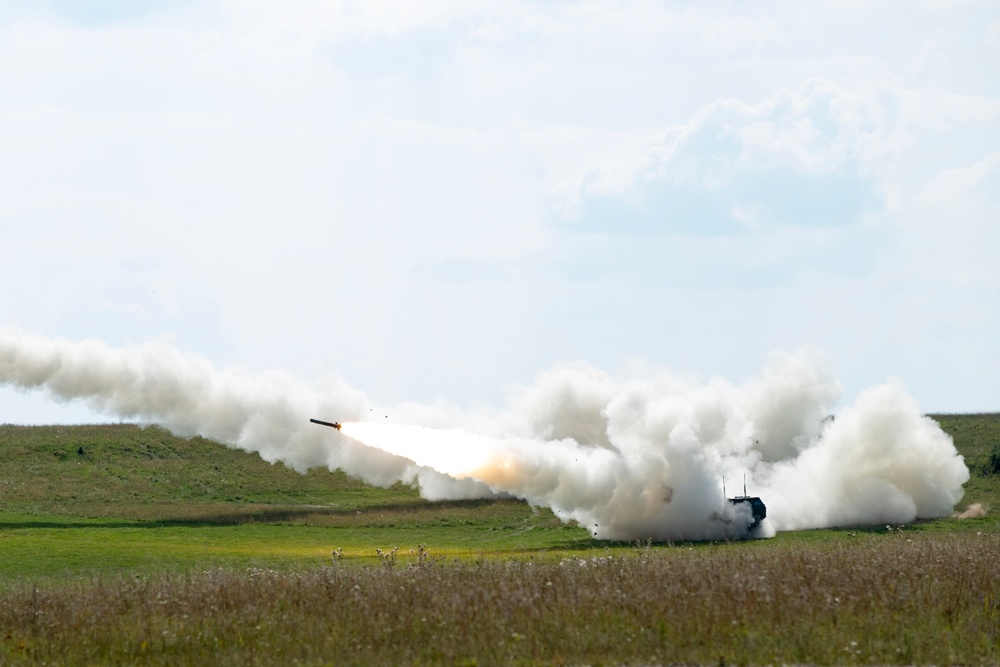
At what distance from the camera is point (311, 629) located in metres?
19.6

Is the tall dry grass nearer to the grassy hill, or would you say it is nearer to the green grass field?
→ the green grass field

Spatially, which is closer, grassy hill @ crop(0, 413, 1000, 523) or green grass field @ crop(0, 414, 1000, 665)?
green grass field @ crop(0, 414, 1000, 665)

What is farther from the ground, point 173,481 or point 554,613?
point 173,481

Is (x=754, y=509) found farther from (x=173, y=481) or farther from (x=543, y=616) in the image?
(x=173, y=481)

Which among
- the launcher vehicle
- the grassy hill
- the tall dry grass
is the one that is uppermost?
the grassy hill

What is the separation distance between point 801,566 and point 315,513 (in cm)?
4130

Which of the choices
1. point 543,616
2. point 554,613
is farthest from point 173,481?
point 543,616

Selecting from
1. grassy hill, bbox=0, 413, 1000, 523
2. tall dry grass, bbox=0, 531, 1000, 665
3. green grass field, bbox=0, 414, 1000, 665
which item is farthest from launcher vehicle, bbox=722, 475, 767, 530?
tall dry grass, bbox=0, 531, 1000, 665

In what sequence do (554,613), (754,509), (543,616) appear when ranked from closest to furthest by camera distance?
(543,616), (554,613), (754,509)

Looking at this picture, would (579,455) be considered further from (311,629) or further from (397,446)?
(311,629)

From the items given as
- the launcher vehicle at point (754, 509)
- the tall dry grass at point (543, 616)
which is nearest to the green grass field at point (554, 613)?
the tall dry grass at point (543, 616)

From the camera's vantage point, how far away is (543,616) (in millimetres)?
19531

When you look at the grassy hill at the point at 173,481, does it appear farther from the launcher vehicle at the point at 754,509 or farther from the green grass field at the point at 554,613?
the green grass field at the point at 554,613

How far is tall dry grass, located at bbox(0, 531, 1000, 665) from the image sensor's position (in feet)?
58.7
